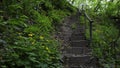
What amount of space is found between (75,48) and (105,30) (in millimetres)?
1950

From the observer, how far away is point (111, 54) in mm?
7199

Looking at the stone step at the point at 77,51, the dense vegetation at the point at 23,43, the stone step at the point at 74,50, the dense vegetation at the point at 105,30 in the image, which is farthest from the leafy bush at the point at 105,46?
the dense vegetation at the point at 23,43

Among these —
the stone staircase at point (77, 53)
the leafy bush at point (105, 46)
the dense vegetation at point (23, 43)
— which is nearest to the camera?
the dense vegetation at point (23, 43)

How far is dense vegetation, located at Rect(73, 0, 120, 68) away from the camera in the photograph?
22.8 ft

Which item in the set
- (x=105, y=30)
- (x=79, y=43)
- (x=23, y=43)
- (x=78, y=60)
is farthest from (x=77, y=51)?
(x=23, y=43)

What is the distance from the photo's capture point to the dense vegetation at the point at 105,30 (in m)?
6.96

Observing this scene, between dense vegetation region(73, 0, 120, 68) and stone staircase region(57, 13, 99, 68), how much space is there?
10.6 inches

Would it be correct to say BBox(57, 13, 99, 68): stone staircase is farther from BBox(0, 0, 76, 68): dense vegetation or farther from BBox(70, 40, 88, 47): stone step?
BBox(0, 0, 76, 68): dense vegetation

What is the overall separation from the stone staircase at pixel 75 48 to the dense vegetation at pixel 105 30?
269mm

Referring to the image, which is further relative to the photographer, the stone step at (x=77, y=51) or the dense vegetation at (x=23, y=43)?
the stone step at (x=77, y=51)

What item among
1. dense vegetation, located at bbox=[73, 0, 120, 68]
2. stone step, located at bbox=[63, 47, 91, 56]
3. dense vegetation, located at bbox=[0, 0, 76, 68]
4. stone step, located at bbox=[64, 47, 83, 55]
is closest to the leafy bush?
dense vegetation, located at bbox=[73, 0, 120, 68]

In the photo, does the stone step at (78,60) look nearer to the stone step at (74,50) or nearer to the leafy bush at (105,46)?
the leafy bush at (105,46)

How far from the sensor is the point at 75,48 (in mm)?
7555

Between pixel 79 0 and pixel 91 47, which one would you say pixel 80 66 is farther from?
pixel 79 0
